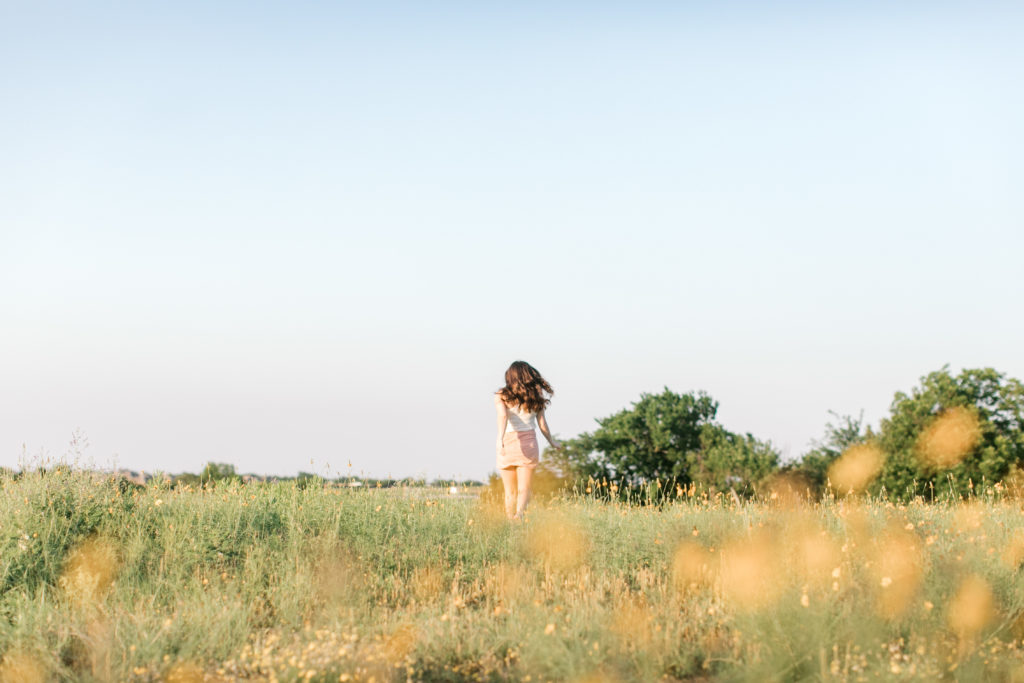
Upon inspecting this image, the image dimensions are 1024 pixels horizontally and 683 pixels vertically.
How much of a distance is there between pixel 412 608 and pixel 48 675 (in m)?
2.55

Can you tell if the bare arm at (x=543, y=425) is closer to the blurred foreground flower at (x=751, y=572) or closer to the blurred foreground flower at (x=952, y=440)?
the blurred foreground flower at (x=751, y=572)

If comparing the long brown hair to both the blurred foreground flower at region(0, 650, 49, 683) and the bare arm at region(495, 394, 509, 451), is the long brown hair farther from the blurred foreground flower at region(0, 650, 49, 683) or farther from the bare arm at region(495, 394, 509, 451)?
the blurred foreground flower at region(0, 650, 49, 683)

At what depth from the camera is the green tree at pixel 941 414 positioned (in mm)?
21922

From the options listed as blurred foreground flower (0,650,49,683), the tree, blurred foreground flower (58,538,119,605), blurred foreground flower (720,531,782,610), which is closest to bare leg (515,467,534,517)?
blurred foreground flower (720,531,782,610)

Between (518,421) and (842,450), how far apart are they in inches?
727

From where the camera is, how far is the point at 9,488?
9.09 m

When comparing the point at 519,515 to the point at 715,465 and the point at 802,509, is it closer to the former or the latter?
the point at 802,509

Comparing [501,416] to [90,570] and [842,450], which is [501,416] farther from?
[842,450]

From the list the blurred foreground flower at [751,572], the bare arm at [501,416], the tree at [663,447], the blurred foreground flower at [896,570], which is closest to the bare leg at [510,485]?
the bare arm at [501,416]

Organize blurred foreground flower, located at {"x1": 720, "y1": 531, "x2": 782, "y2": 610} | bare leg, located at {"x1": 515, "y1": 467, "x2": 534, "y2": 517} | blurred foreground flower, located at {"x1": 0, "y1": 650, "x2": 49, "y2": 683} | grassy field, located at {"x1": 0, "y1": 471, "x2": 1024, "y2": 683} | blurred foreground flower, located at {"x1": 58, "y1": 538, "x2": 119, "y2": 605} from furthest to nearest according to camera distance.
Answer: bare leg, located at {"x1": 515, "y1": 467, "x2": 534, "y2": 517}, blurred foreground flower, located at {"x1": 58, "y1": 538, "x2": 119, "y2": 605}, blurred foreground flower, located at {"x1": 720, "y1": 531, "x2": 782, "y2": 610}, blurred foreground flower, located at {"x1": 0, "y1": 650, "x2": 49, "y2": 683}, grassy field, located at {"x1": 0, "y1": 471, "x2": 1024, "y2": 683}

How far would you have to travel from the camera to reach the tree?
24984mm

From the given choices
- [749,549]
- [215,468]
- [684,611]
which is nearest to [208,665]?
[684,611]

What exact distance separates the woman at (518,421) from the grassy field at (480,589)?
104 cm

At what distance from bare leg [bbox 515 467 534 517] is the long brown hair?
757 mm
